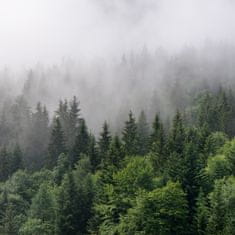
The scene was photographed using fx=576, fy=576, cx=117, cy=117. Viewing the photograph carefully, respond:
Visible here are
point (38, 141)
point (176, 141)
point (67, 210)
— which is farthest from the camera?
→ point (38, 141)

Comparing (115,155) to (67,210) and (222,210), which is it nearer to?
(67,210)

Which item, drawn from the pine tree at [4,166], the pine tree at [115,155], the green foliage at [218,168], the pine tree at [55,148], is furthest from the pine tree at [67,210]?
the pine tree at [4,166]

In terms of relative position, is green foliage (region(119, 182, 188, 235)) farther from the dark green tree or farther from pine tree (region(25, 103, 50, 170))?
pine tree (region(25, 103, 50, 170))

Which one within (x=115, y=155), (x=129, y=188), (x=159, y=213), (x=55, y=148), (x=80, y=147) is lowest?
(x=159, y=213)

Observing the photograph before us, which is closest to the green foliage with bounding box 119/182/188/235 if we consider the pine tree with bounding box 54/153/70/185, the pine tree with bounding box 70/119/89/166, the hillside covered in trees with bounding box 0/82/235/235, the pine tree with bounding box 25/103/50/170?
the hillside covered in trees with bounding box 0/82/235/235

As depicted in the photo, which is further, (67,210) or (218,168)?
(67,210)

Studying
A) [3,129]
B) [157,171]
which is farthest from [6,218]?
[3,129]

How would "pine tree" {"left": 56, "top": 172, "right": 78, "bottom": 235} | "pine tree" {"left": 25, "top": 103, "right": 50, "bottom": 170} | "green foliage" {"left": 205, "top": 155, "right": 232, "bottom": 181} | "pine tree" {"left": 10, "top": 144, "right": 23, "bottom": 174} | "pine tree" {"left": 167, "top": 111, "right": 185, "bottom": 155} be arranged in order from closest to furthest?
"green foliage" {"left": 205, "top": 155, "right": 232, "bottom": 181}
"pine tree" {"left": 56, "top": 172, "right": 78, "bottom": 235}
"pine tree" {"left": 167, "top": 111, "right": 185, "bottom": 155}
"pine tree" {"left": 10, "top": 144, "right": 23, "bottom": 174}
"pine tree" {"left": 25, "top": 103, "right": 50, "bottom": 170}

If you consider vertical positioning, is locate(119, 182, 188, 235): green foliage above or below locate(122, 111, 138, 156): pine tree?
below

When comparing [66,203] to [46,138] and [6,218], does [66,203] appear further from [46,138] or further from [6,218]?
[46,138]

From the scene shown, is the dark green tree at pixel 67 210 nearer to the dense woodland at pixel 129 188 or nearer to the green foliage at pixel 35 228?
the dense woodland at pixel 129 188

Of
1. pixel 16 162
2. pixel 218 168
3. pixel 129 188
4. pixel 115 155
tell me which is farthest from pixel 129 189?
pixel 16 162

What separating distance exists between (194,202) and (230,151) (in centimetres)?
1137

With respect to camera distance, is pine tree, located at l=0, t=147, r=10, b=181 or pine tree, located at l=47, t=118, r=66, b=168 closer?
pine tree, located at l=0, t=147, r=10, b=181
